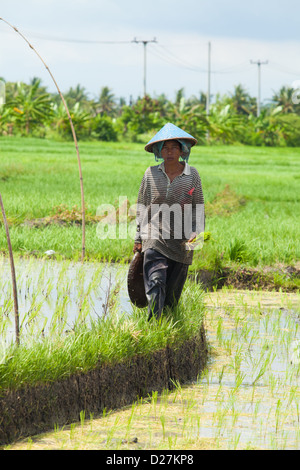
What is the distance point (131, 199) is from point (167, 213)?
7303 mm

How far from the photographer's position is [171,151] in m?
4.32

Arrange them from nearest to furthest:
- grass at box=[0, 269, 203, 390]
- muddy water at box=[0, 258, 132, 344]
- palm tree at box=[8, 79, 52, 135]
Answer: grass at box=[0, 269, 203, 390]
muddy water at box=[0, 258, 132, 344]
palm tree at box=[8, 79, 52, 135]

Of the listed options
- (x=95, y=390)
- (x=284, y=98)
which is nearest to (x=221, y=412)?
(x=95, y=390)

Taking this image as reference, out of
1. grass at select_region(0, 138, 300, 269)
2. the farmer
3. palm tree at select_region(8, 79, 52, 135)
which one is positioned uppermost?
palm tree at select_region(8, 79, 52, 135)

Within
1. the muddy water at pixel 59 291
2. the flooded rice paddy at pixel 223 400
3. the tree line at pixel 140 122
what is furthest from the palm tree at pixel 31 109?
the flooded rice paddy at pixel 223 400

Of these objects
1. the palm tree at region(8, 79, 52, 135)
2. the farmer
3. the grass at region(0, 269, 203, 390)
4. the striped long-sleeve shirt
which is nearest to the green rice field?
the grass at region(0, 269, 203, 390)

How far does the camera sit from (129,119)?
1339 inches

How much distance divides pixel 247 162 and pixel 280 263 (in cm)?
1618

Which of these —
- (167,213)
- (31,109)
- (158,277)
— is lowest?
(158,277)

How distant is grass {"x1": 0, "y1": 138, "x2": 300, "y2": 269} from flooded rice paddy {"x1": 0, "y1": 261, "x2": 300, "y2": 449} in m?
1.53

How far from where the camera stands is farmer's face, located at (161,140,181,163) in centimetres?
432

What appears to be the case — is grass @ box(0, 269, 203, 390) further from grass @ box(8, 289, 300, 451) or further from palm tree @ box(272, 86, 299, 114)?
palm tree @ box(272, 86, 299, 114)

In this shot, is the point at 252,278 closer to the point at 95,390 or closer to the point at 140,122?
the point at 95,390

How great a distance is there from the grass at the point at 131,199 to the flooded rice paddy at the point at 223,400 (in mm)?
1527
